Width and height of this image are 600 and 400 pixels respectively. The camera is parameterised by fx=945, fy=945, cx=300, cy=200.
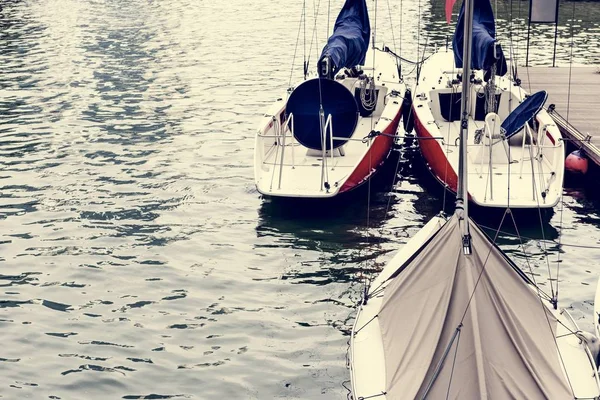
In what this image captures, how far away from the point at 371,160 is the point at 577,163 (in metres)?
4.53

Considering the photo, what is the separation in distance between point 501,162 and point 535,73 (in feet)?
31.5

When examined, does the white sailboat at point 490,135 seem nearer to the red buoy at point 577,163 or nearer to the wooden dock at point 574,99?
the red buoy at point 577,163

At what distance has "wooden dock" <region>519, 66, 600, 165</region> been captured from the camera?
21.0 m

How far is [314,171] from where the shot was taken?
1908 centimetres

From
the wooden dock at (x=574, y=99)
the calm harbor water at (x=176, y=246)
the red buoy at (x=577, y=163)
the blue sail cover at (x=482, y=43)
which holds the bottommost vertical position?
the calm harbor water at (x=176, y=246)

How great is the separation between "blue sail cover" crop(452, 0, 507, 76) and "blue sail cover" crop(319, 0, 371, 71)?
229 centimetres

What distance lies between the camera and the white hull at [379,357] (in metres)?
10.3

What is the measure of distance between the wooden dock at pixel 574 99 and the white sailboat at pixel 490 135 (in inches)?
38.8

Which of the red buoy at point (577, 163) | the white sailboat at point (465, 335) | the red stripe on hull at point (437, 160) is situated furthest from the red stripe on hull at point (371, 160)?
the white sailboat at point (465, 335)

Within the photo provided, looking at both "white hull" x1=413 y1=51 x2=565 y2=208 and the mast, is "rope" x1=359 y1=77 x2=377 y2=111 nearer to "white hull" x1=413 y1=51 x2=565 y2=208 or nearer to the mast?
"white hull" x1=413 y1=51 x2=565 y2=208

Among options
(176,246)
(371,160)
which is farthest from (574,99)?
(176,246)

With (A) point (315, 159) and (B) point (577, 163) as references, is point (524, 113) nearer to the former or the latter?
(B) point (577, 163)

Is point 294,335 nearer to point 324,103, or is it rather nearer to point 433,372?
point 433,372

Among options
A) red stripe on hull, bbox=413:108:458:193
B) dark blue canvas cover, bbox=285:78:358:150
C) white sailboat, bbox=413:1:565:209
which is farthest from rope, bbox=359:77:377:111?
dark blue canvas cover, bbox=285:78:358:150
